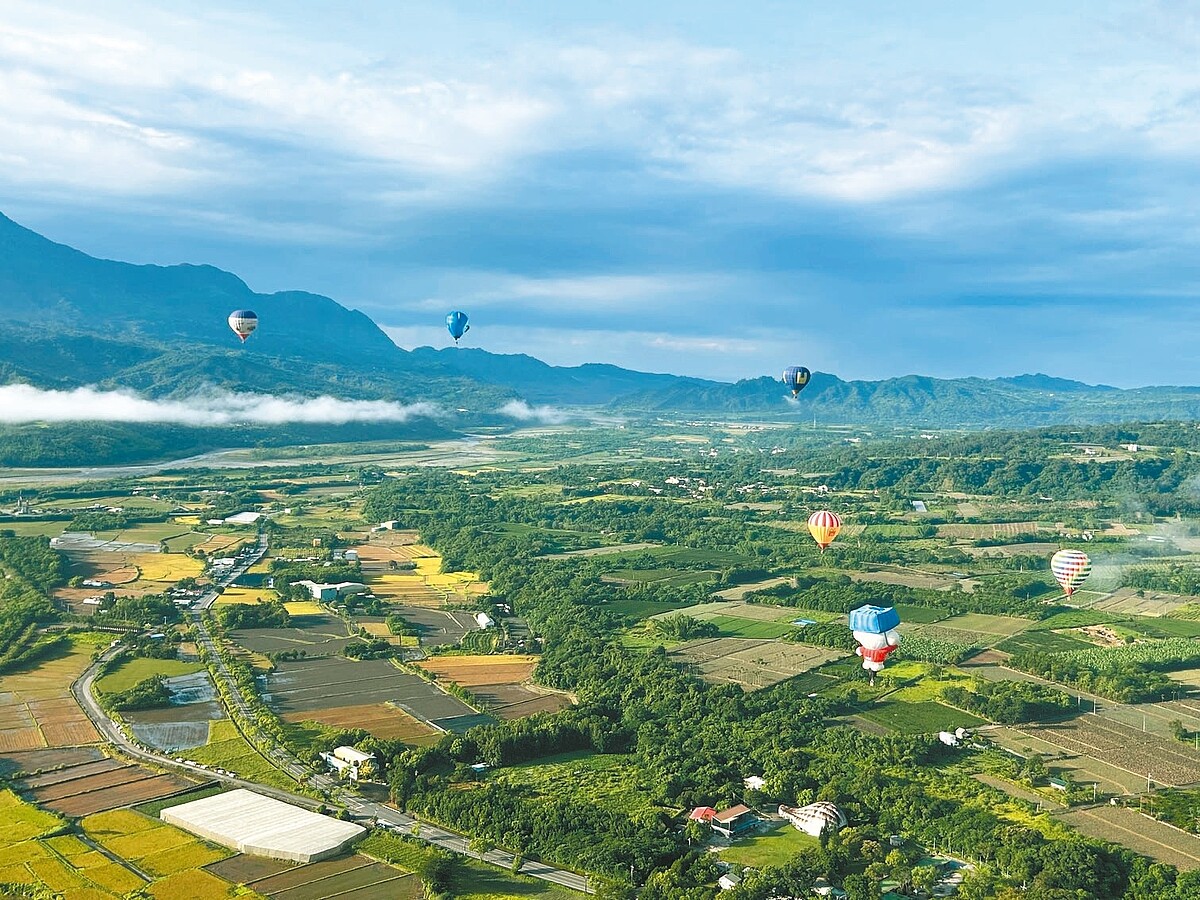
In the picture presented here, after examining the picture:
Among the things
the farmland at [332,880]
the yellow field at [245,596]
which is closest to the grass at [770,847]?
the farmland at [332,880]

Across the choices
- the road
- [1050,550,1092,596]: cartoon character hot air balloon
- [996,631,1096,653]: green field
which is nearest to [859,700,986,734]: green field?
[996,631,1096,653]: green field

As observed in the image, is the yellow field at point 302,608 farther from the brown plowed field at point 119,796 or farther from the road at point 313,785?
the brown plowed field at point 119,796

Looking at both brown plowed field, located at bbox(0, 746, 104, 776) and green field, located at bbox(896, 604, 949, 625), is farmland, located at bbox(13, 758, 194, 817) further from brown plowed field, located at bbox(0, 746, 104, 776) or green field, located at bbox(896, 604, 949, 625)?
green field, located at bbox(896, 604, 949, 625)

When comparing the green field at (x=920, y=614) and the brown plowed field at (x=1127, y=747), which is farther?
the green field at (x=920, y=614)

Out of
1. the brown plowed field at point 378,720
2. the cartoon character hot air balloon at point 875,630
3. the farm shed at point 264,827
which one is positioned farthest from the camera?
the cartoon character hot air balloon at point 875,630

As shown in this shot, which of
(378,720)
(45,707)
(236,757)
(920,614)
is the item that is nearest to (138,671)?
(45,707)

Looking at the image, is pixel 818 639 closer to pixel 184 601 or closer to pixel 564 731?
pixel 564 731

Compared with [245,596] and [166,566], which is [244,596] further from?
[166,566]
